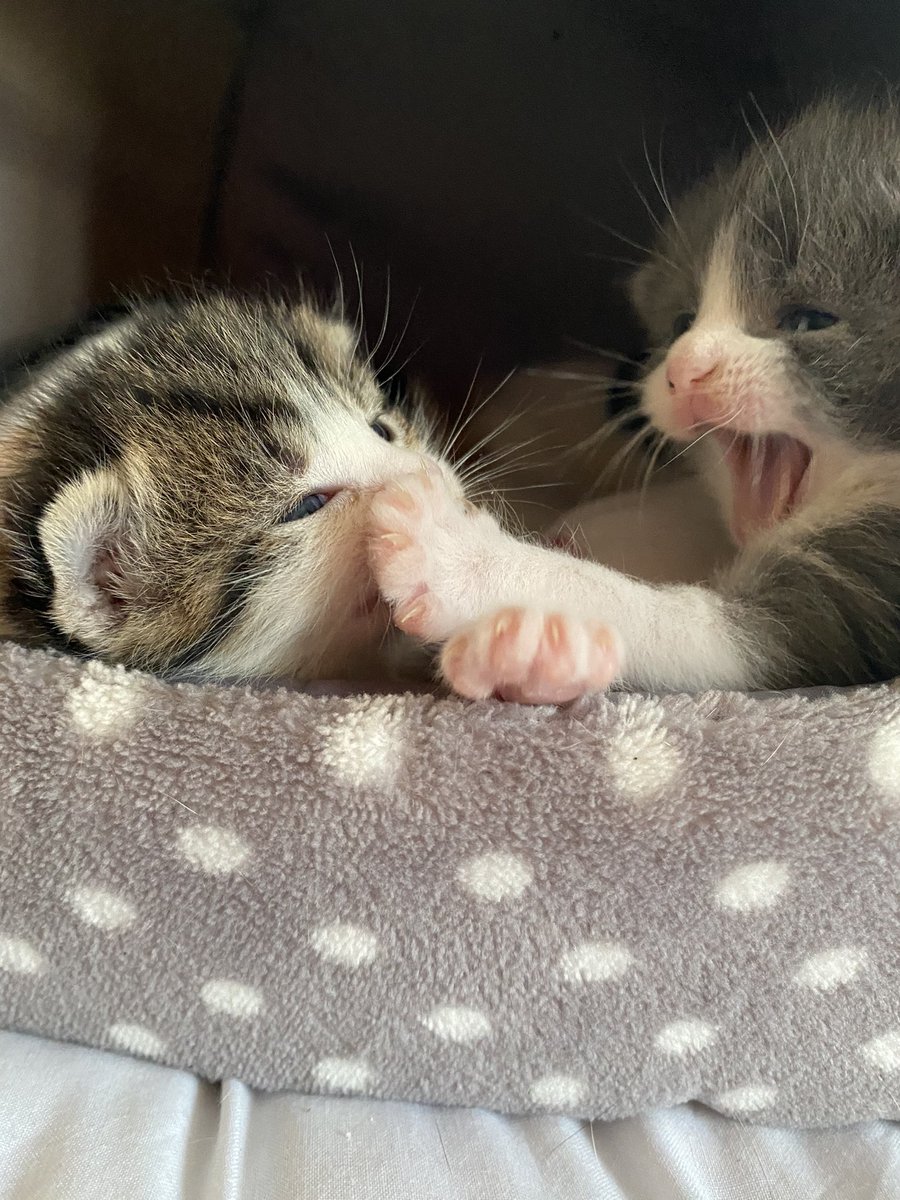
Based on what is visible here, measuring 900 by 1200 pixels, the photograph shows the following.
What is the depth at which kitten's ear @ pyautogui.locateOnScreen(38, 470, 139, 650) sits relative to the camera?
26.8 inches

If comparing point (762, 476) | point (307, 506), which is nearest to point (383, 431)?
point (307, 506)

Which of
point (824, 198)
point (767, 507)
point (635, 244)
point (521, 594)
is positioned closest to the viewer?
point (521, 594)

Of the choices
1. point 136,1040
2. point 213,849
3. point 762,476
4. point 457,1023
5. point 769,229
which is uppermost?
point 769,229

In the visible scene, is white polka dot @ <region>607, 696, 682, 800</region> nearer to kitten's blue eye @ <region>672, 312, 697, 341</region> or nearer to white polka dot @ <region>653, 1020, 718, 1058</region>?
white polka dot @ <region>653, 1020, 718, 1058</region>

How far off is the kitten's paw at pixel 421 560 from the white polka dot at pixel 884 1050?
450 mm

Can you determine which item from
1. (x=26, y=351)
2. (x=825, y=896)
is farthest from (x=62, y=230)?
(x=825, y=896)

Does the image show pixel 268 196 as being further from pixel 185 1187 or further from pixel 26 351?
pixel 185 1187

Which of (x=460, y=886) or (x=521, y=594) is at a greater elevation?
(x=521, y=594)

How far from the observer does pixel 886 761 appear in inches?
22.8

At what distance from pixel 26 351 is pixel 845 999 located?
3.59 feet

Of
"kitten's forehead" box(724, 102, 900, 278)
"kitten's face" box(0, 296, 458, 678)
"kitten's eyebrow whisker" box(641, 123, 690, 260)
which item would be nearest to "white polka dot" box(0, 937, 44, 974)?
"kitten's face" box(0, 296, 458, 678)

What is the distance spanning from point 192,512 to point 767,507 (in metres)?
0.56

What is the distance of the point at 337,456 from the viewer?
30.9 inches

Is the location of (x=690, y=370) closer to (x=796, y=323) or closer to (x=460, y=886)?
(x=796, y=323)
